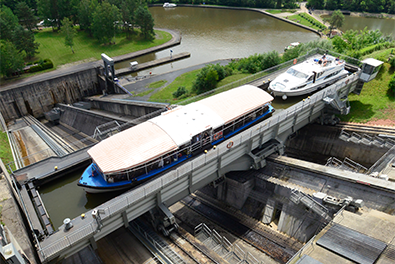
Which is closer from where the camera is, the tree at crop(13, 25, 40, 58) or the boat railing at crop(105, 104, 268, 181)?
the boat railing at crop(105, 104, 268, 181)

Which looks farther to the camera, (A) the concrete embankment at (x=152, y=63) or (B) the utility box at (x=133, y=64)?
(B) the utility box at (x=133, y=64)

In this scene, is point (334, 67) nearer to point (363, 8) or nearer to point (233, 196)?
point (233, 196)

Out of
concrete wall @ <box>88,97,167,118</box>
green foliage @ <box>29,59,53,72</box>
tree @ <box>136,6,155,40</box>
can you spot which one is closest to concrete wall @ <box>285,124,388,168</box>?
concrete wall @ <box>88,97,167,118</box>

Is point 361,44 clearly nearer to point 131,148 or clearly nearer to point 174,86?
point 174,86

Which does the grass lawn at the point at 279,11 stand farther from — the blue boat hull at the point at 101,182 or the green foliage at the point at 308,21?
the blue boat hull at the point at 101,182

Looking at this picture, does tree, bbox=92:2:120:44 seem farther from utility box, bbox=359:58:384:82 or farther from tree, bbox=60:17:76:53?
utility box, bbox=359:58:384:82

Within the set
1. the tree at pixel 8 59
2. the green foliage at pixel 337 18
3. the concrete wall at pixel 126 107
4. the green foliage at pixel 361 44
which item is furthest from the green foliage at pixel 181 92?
the green foliage at pixel 337 18
